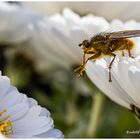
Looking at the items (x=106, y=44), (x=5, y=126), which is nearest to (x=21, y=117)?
(x=5, y=126)

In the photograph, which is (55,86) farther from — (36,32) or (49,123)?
(49,123)

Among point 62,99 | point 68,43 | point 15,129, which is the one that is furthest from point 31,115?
point 62,99

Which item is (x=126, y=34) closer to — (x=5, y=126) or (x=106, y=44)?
(x=106, y=44)

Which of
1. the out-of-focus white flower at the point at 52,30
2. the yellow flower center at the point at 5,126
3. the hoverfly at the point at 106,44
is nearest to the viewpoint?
the yellow flower center at the point at 5,126

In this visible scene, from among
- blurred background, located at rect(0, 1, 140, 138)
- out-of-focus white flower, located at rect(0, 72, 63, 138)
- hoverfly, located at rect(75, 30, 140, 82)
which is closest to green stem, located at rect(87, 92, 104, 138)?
blurred background, located at rect(0, 1, 140, 138)

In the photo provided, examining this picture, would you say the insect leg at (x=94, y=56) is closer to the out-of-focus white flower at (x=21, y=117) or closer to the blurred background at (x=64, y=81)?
the out-of-focus white flower at (x=21, y=117)

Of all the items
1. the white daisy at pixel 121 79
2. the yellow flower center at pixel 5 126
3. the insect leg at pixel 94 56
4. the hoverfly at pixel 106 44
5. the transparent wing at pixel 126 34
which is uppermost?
the transparent wing at pixel 126 34

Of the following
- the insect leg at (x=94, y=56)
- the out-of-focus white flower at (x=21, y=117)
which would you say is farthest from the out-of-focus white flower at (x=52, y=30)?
the out-of-focus white flower at (x=21, y=117)
